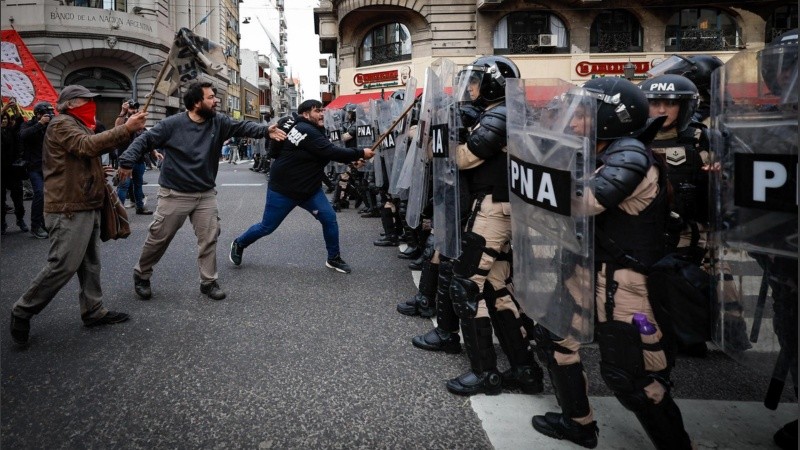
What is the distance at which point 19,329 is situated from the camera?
346cm

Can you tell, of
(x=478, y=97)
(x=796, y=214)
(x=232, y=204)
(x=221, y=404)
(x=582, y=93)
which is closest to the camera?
(x=796, y=214)

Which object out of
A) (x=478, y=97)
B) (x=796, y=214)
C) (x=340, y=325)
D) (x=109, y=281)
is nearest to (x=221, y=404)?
(x=340, y=325)

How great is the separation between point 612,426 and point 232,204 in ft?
32.6

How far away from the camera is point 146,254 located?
180 inches

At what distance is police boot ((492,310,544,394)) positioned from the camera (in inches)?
114

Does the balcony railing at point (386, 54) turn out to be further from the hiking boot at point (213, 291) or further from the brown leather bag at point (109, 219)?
the brown leather bag at point (109, 219)

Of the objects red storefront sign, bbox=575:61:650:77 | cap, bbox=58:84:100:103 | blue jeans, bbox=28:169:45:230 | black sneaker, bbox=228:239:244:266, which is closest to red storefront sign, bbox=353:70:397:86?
red storefront sign, bbox=575:61:650:77

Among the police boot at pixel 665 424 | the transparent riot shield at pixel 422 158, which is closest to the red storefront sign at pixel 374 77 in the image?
the transparent riot shield at pixel 422 158

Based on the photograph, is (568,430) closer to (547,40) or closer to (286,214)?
(286,214)

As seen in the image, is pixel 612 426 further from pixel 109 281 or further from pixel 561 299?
pixel 109 281

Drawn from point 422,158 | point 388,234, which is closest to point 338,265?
point 388,234

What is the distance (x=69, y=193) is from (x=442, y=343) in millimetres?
2803

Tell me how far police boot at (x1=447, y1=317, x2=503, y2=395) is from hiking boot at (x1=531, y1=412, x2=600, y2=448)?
41 centimetres

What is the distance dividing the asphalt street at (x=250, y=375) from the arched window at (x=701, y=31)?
18.6 meters
